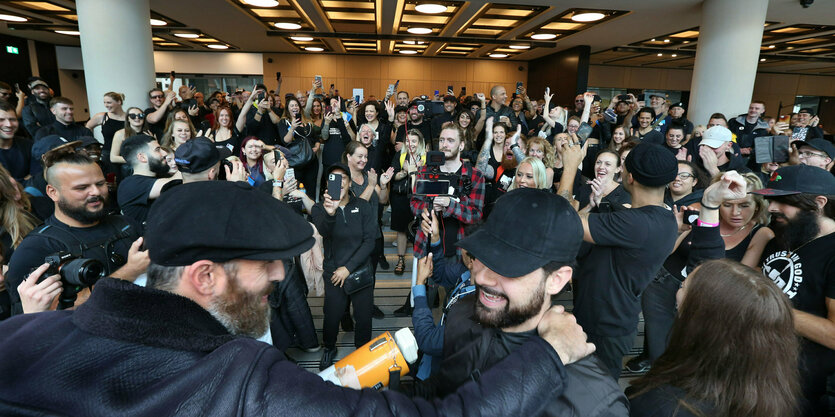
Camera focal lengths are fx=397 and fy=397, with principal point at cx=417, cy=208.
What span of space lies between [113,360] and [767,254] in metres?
2.78

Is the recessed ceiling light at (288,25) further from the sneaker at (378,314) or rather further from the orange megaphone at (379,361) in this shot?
the orange megaphone at (379,361)

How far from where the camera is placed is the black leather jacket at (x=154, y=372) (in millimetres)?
646

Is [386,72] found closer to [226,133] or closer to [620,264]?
[226,133]

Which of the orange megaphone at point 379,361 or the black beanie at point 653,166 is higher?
the black beanie at point 653,166

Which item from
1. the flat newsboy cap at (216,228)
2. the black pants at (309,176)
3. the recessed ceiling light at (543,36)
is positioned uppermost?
the recessed ceiling light at (543,36)

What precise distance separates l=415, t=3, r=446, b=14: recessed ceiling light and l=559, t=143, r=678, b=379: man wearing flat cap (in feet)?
21.8

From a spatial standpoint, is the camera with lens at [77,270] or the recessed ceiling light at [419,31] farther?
the recessed ceiling light at [419,31]

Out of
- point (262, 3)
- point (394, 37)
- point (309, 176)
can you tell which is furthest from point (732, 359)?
point (394, 37)

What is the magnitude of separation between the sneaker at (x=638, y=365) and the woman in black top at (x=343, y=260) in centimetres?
208

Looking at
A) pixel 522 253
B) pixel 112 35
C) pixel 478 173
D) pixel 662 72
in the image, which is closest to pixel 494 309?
pixel 522 253

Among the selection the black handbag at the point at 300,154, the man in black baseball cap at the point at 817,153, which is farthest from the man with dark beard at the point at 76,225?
the man in black baseball cap at the point at 817,153

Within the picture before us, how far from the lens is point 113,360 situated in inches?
26.5

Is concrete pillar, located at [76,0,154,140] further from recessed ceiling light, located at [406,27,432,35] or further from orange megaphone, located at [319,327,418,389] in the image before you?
orange megaphone, located at [319,327,418,389]

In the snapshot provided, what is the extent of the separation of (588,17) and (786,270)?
8051mm
